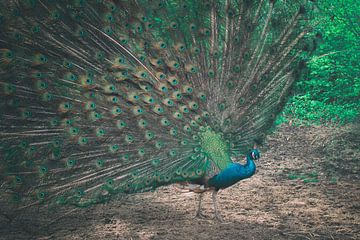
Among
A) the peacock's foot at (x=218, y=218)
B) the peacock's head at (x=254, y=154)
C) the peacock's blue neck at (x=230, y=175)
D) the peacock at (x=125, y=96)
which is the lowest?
the peacock's foot at (x=218, y=218)

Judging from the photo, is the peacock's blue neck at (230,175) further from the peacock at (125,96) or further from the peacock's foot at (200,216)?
the peacock's foot at (200,216)

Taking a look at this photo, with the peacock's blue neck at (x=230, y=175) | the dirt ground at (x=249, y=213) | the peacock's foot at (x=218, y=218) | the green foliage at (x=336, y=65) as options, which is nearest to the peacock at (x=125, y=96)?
the peacock's blue neck at (x=230, y=175)

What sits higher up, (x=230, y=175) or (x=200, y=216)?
(x=230, y=175)

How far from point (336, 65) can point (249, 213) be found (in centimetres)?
299

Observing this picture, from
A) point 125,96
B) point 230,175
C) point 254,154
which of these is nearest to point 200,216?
point 230,175

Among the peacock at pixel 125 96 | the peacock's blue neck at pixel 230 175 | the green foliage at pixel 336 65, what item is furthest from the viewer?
the green foliage at pixel 336 65

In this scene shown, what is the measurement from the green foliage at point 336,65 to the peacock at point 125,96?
5.21 ft

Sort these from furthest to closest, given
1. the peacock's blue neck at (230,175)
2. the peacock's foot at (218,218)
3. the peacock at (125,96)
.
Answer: the peacock's foot at (218,218)
the peacock's blue neck at (230,175)
the peacock at (125,96)

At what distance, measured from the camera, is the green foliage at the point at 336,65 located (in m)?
5.20

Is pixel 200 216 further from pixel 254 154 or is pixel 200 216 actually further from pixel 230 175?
pixel 254 154

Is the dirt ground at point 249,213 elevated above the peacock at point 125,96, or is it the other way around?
the peacock at point 125,96

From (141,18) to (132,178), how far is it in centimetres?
158

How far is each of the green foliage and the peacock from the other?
62.6 inches

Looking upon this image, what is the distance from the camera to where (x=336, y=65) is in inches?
218
